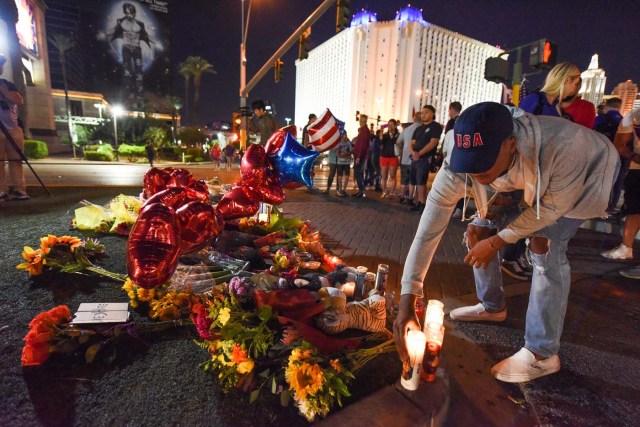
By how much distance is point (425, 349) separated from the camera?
1.81 m

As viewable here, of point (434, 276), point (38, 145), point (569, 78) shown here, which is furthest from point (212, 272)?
point (38, 145)

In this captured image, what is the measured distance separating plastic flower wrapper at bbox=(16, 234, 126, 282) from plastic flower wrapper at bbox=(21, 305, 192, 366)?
87cm

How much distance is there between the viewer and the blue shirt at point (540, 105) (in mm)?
3348

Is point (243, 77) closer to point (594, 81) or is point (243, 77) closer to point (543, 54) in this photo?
point (543, 54)

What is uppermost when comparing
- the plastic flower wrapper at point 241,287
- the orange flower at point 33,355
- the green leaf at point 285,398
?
the plastic flower wrapper at point 241,287

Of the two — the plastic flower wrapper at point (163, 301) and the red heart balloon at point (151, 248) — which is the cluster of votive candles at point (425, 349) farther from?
the plastic flower wrapper at point (163, 301)

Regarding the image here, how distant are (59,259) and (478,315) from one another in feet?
11.7

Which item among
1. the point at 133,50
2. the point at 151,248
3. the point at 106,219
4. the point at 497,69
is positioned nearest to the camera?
the point at 151,248

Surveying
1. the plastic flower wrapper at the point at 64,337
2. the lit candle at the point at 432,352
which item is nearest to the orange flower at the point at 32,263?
the plastic flower wrapper at the point at 64,337

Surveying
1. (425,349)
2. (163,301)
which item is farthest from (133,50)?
(425,349)

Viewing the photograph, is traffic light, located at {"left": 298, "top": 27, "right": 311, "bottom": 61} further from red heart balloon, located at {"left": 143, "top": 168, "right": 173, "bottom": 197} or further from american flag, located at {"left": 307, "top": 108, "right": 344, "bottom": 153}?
red heart balloon, located at {"left": 143, "top": 168, "right": 173, "bottom": 197}

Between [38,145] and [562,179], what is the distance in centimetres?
2781

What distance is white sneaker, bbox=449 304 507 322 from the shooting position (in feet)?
8.69

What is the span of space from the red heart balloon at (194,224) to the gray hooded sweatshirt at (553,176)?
3.95 ft
